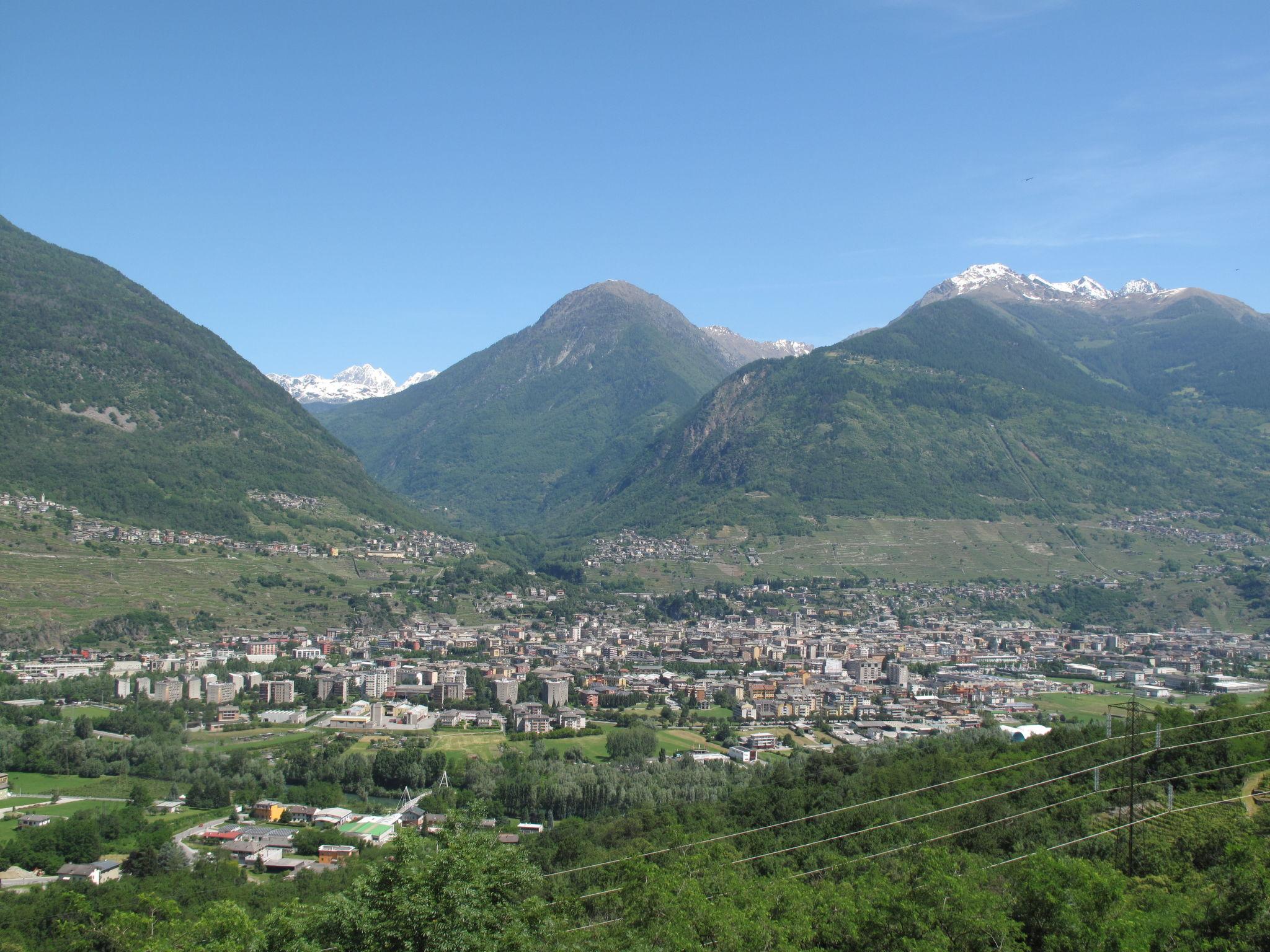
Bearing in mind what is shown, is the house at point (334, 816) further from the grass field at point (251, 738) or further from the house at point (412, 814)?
the grass field at point (251, 738)

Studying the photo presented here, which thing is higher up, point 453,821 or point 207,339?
point 207,339

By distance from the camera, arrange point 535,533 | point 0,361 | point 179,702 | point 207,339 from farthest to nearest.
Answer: point 535,533 < point 207,339 < point 0,361 < point 179,702

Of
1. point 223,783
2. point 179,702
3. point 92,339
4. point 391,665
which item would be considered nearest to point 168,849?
point 223,783

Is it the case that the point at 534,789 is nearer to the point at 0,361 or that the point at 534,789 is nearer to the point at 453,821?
the point at 453,821

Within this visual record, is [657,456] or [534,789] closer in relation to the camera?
[534,789]

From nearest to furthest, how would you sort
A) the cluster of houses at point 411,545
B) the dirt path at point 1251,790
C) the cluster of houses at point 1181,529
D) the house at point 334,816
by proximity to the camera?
1. the dirt path at point 1251,790
2. the house at point 334,816
3. the cluster of houses at point 411,545
4. the cluster of houses at point 1181,529

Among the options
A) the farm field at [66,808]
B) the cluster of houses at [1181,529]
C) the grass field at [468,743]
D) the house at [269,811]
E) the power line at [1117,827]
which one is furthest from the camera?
the cluster of houses at [1181,529]

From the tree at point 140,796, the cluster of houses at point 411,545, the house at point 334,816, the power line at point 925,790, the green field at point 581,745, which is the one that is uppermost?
the cluster of houses at point 411,545

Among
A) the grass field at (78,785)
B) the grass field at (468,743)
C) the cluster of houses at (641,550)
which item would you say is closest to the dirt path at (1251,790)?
the grass field at (468,743)
